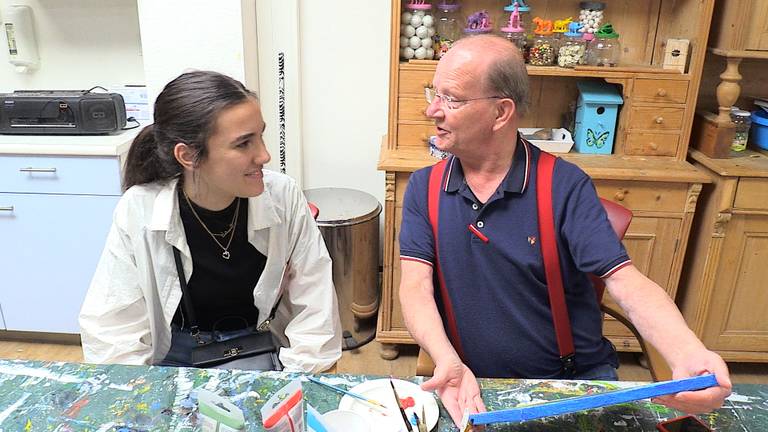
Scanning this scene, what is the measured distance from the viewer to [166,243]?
151 centimetres

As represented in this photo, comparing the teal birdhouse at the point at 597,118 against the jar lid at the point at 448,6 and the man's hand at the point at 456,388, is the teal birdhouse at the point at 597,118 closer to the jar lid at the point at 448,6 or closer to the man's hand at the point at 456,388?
the jar lid at the point at 448,6

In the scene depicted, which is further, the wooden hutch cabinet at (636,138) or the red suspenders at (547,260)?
the wooden hutch cabinet at (636,138)

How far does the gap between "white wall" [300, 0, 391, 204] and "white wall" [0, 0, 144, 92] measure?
0.81 meters

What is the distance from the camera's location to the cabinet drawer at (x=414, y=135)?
95.5 inches

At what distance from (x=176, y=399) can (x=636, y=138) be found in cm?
200

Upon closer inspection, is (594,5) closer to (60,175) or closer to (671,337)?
(671,337)

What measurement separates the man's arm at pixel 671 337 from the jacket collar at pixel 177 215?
2.72 feet

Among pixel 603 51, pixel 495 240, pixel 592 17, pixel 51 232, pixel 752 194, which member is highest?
pixel 592 17

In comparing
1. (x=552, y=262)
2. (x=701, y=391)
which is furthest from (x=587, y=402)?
(x=552, y=262)

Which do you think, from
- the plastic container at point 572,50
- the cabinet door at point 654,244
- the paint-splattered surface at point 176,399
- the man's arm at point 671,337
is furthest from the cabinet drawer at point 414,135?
the paint-splattered surface at point 176,399

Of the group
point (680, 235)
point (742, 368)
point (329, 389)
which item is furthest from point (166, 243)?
point (742, 368)

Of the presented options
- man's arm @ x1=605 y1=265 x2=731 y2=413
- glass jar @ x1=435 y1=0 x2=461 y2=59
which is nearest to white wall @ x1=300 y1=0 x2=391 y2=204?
glass jar @ x1=435 y1=0 x2=461 y2=59

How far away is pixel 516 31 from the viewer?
238 centimetres

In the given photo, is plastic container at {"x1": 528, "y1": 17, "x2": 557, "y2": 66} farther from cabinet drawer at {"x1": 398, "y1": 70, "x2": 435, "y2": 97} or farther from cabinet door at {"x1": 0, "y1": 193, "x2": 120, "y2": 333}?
cabinet door at {"x1": 0, "y1": 193, "x2": 120, "y2": 333}
